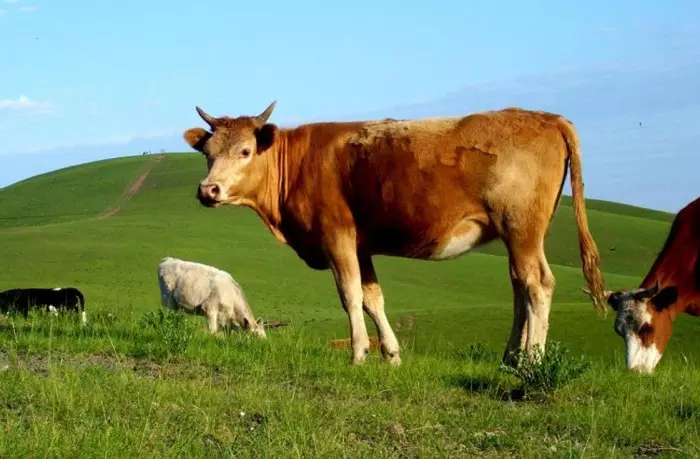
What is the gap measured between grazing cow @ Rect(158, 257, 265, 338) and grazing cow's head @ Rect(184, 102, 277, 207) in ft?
31.0

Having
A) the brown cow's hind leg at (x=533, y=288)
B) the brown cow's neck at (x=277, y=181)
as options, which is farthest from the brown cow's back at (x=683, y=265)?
the brown cow's neck at (x=277, y=181)

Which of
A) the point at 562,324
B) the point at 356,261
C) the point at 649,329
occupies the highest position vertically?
the point at 356,261

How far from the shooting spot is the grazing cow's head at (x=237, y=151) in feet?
38.3

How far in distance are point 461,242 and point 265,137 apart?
9.22ft

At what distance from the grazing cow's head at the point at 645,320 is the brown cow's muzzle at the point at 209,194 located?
20.8 feet

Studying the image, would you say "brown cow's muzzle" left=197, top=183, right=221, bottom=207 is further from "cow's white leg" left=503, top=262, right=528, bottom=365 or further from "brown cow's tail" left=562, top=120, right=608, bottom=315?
"brown cow's tail" left=562, top=120, right=608, bottom=315

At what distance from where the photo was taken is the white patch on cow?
45.1 ft

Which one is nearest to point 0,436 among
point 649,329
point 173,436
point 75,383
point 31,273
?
point 173,436

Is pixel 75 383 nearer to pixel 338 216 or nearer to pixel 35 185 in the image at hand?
pixel 338 216

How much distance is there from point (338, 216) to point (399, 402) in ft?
10.9

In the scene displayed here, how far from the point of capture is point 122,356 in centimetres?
1060

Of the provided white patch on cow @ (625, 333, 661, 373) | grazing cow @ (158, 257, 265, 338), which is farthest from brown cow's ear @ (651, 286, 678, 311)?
grazing cow @ (158, 257, 265, 338)

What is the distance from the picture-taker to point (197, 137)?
12.4 metres

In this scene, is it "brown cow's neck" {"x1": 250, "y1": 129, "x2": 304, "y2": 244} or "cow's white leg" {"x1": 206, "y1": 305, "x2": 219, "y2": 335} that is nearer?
"brown cow's neck" {"x1": 250, "y1": 129, "x2": 304, "y2": 244}
